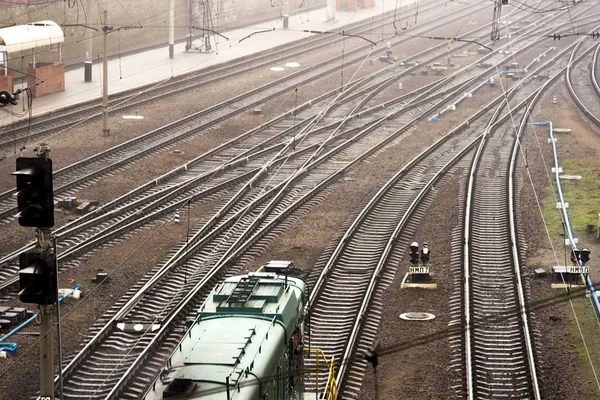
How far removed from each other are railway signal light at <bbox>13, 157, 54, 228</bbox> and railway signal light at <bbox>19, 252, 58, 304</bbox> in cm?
40

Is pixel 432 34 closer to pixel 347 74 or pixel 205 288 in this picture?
pixel 347 74

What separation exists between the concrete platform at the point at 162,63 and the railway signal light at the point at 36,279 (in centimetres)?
2946

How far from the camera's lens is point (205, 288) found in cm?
2322

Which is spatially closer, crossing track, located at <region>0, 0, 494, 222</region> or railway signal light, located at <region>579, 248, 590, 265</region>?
railway signal light, located at <region>579, 248, 590, 265</region>

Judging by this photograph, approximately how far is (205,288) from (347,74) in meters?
34.9

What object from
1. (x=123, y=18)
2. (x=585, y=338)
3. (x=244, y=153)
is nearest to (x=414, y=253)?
(x=585, y=338)

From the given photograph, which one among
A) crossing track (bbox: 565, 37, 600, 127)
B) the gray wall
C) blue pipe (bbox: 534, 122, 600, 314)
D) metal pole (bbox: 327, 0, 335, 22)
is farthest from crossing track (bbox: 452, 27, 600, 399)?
metal pole (bbox: 327, 0, 335, 22)

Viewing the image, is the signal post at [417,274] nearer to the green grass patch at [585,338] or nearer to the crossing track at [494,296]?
the crossing track at [494,296]

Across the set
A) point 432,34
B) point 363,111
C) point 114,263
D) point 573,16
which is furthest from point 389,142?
point 573,16

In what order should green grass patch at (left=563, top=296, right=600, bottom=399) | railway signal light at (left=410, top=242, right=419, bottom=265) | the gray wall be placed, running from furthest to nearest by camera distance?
the gray wall → railway signal light at (left=410, top=242, right=419, bottom=265) → green grass patch at (left=563, top=296, right=600, bottom=399)

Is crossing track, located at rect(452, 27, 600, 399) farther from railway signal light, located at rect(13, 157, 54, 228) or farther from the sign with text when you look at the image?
railway signal light, located at rect(13, 157, 54, 228)

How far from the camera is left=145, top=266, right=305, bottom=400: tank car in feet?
40.6

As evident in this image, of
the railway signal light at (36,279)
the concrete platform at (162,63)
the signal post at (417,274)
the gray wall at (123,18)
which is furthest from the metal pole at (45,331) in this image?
the gray wall at (123,18)

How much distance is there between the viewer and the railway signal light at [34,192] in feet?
39.8
